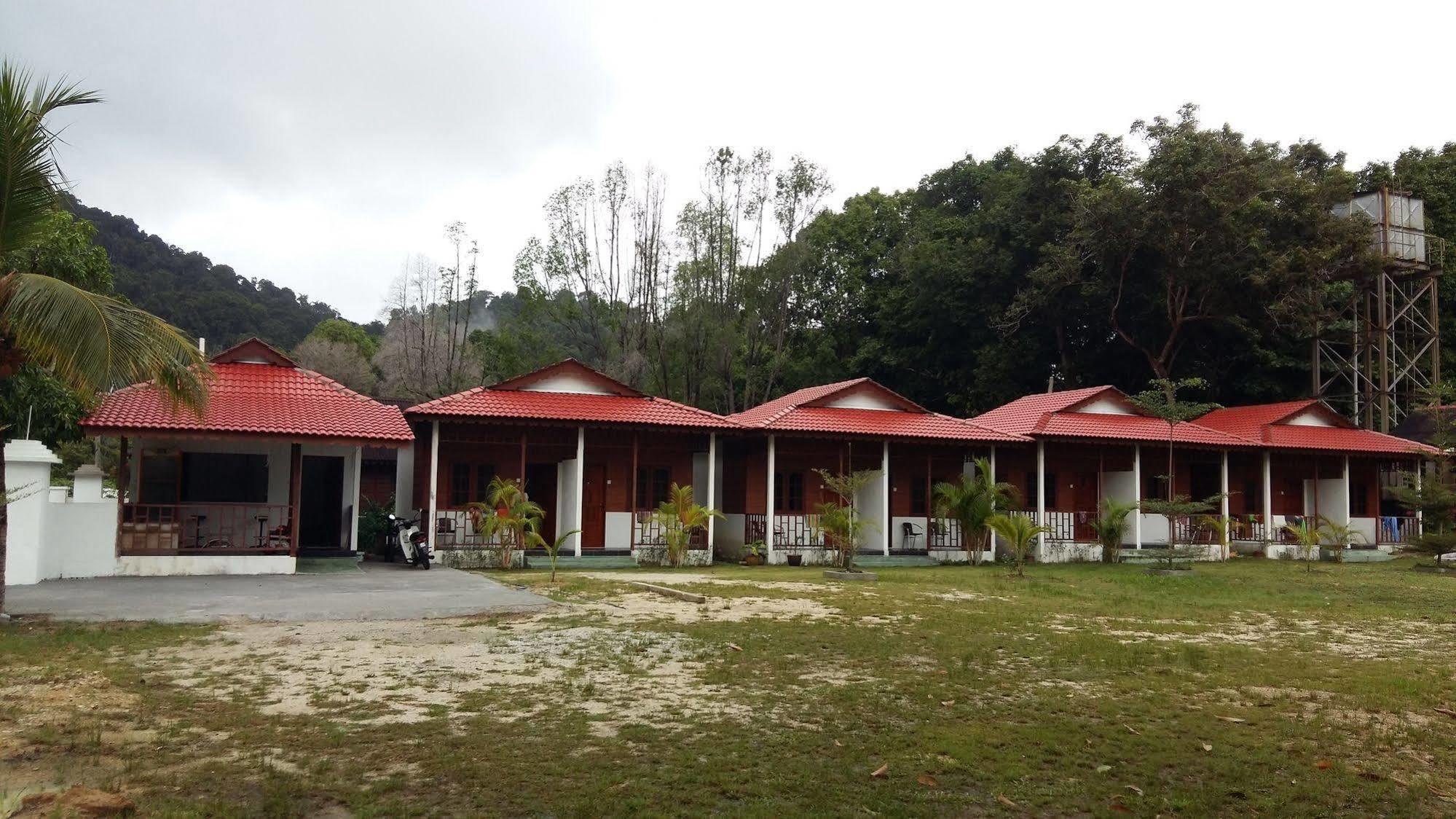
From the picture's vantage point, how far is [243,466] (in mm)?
18969

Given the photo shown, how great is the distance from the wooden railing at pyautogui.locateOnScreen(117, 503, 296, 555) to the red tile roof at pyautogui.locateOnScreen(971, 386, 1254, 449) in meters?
15.9

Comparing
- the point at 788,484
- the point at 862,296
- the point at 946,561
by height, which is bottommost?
the point at 946,561

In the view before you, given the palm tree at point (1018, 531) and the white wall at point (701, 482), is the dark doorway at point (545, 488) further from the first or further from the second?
the palm tree at point (1018, 531)

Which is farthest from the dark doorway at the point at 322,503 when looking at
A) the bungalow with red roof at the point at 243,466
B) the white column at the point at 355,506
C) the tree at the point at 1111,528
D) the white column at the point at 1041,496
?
the tree at the point at 1111,528

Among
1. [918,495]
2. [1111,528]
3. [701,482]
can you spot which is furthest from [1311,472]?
[701,482]

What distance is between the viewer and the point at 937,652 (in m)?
9.06

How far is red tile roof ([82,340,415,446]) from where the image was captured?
1597 cm

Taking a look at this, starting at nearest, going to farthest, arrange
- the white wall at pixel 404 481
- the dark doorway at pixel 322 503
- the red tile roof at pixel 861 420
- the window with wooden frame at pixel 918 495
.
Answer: the dark doorway at pixel 322 503 < the red tile roof at pixel 861 420 < the white wall at pixel 404 481 < the window with wooden frame at pixel 918 495

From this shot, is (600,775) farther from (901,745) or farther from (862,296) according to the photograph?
(862,296)

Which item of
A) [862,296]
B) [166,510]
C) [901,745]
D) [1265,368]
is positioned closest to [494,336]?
[862,296]

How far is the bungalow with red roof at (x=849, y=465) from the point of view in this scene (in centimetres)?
2195

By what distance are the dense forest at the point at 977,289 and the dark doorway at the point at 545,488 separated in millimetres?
15097

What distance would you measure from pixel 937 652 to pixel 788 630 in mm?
1744

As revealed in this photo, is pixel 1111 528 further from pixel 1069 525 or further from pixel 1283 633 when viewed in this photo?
pixel 1283 633
